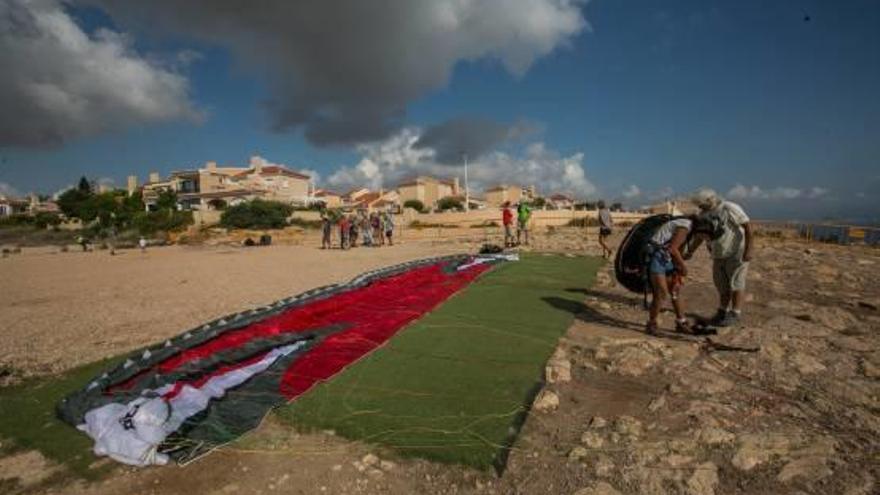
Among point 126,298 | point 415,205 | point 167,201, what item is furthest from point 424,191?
point 126,298

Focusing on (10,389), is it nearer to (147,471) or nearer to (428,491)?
(147,471)

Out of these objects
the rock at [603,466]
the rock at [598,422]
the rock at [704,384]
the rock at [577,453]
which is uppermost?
the rock at [704,384]

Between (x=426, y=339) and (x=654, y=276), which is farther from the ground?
(x=654, y=276)

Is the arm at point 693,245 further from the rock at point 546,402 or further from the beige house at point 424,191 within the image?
the beige house at point 424,191

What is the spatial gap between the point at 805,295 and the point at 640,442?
6709 mm

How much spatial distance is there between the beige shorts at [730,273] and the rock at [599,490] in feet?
13.6

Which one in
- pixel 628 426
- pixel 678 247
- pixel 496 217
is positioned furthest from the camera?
pixel 496 217

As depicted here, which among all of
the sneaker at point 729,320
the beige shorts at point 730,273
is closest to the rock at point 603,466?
the sneaker at point 729,320

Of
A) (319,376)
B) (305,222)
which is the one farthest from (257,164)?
(319,376)

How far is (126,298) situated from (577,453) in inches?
431

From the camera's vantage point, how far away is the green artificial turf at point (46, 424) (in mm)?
3898

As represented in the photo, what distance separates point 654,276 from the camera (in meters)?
6.14

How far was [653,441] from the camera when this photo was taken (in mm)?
3711

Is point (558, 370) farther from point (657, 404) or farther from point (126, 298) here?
point (126, 298)
